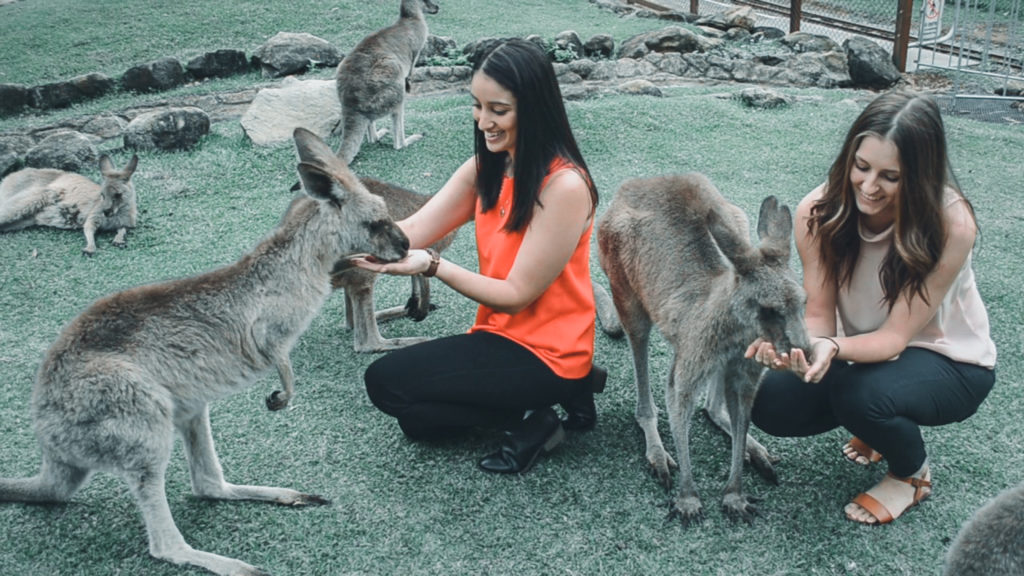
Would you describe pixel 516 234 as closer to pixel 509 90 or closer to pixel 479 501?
pixel 509 90

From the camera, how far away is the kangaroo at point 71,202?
4449 millimetres

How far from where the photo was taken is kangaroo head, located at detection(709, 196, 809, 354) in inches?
79.1

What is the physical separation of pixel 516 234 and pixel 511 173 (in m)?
0.19

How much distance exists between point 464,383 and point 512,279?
36 cm

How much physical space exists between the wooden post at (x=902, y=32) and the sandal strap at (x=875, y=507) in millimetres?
6723

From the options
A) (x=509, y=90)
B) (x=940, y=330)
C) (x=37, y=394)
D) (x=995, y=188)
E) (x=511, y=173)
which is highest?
(x=509, y=90)

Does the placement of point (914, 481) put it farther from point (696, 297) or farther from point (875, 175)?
point (875, 175)

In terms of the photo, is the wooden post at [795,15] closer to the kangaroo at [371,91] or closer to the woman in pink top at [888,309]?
the kangaroo at [371,91]

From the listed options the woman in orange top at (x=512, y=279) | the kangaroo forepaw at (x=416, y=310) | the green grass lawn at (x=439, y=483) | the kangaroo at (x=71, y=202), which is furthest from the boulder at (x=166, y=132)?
the woman in orange top at (x=512, y=279)

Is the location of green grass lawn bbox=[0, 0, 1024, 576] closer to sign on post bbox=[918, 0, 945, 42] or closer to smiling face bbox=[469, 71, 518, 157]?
smiling face bbox=[469, 71, 518, 157]

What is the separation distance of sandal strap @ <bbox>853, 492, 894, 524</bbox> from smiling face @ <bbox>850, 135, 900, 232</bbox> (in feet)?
2.71

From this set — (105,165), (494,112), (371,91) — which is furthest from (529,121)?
(371,91)

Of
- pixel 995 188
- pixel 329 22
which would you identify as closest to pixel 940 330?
pixel 995 188

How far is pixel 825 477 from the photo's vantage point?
2.48 meters
